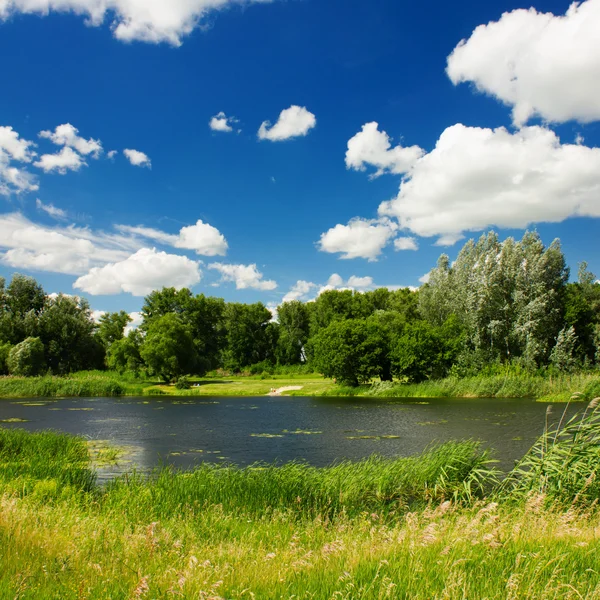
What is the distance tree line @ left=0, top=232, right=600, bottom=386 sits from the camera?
48.0 meters

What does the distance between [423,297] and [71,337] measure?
50.3m

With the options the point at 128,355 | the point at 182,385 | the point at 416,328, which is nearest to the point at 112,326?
the point at 128,355

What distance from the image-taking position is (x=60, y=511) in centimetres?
748

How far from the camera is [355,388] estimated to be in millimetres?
49438

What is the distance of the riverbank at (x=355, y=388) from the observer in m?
40.1

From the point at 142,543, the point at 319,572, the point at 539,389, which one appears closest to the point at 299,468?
the point at 142,543

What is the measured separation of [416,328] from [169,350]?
30.3 metres

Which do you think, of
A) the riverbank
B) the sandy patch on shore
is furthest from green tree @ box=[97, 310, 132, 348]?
the sandy patch on shore

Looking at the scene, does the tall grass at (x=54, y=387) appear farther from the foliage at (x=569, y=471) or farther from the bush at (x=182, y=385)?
the foliage at (x=569, y=471)

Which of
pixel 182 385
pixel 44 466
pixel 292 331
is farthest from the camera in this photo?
pixel 292 331

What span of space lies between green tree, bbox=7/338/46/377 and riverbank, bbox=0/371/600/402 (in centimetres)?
434

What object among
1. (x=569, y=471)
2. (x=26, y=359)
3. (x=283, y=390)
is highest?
(x=569, y=471)

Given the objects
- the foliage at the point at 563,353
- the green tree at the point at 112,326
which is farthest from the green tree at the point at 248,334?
the foliage at the point at 563,353

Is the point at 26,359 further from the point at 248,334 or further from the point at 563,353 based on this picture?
the point at 563,353
